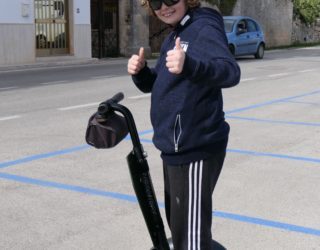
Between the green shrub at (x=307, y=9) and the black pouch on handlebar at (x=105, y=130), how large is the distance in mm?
39523

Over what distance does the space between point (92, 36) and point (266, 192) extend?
20.3m

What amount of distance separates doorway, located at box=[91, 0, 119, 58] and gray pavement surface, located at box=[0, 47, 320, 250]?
46.2 ft

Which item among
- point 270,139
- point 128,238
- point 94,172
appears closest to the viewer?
point 128,238

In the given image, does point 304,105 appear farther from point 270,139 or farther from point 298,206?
point 298,206

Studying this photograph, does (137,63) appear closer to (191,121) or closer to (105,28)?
(191,121)

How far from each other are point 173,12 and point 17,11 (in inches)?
749

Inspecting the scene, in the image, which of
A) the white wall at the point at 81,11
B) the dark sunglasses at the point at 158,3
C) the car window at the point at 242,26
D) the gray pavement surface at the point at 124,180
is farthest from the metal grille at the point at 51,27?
the dark sunglasses at the point at 158,3

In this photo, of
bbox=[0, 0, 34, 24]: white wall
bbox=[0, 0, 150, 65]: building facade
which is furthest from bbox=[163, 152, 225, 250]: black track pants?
bbox=[0, 0, 34, 24]: white wall

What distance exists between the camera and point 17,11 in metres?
20.8

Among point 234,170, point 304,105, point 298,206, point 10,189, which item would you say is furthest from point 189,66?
Answer: point 304,105

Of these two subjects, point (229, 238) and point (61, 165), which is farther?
point (61, 165)

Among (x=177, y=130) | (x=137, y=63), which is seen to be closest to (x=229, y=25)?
(x=137, y=63)

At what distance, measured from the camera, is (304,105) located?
10805mm

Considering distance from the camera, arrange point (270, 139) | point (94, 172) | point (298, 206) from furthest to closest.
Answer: point (270, 139) < point (94, 172) < point (298, 206)
